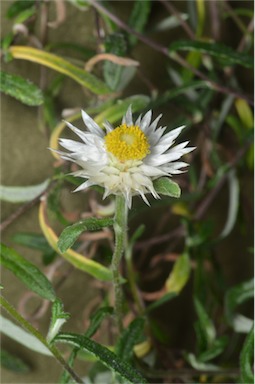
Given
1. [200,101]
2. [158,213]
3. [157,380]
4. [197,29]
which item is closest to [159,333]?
[157,380]

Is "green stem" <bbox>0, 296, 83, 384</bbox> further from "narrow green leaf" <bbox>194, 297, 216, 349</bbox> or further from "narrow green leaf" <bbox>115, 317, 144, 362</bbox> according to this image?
"narrow green leaf" <bbox>194, 297, 216, 349</bbox>

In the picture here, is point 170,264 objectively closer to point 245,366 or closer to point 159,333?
point 159,333

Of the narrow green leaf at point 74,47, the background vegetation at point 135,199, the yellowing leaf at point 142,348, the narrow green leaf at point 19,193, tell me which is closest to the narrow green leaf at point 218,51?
the background vegetation at point 135,199

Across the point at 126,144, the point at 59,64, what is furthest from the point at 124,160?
the point at 59,64

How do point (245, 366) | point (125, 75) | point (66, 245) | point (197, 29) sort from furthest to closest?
point (197, 29) → point (125, 75) → point (245, 366) → point (66, 245)

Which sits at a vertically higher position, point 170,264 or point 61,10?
point 61,10

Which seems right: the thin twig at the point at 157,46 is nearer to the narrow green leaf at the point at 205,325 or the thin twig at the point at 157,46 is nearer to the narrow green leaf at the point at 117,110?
the narrow green leaf at the point at 117,110
